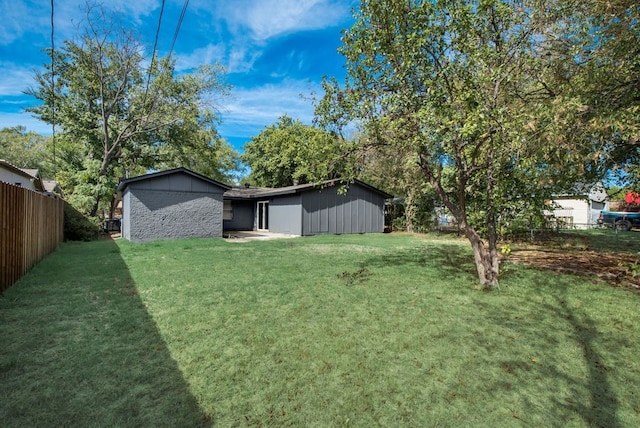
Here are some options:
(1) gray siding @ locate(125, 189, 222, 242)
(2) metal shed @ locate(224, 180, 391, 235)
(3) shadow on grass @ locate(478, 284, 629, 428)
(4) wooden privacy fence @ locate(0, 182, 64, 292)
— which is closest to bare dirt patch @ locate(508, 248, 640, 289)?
(3) shadow on grass @ locate(478, 284, 629, 428)

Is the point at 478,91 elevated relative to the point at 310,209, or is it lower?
elevated

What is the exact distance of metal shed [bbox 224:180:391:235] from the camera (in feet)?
54.6

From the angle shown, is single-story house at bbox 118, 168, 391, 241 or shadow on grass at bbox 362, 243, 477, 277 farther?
single-story house at bbox 118, 168, 391, 241

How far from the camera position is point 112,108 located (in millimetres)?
19188

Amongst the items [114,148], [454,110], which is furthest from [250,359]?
[114,148]

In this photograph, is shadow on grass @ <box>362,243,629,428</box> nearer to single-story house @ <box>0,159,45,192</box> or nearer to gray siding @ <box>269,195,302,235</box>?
gray siding @ <box>269,195,302,235</box>

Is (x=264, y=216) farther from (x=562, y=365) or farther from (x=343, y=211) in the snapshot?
(x=562, y=365)

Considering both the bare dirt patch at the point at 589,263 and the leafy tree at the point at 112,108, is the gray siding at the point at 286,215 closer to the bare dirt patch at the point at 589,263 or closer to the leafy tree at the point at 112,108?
the leafy tree at the point at 112,108

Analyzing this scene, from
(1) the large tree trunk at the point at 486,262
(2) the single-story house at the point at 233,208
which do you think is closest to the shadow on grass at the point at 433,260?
(1) the large tree trunk at the point at 486,262

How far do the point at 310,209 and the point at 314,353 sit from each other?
13.6 metres

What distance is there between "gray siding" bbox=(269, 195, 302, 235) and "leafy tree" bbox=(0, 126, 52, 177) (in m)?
24.0

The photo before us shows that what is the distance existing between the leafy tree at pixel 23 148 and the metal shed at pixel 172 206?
22.9m

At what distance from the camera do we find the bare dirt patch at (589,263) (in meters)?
6.50

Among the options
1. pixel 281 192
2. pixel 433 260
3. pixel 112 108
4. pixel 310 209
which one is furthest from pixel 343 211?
pixel 112 108
